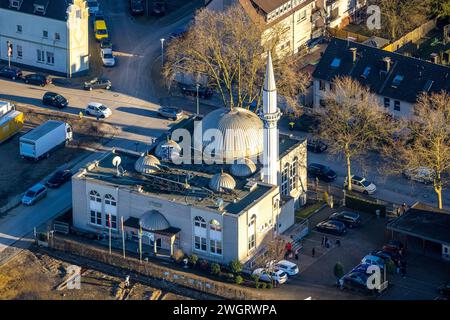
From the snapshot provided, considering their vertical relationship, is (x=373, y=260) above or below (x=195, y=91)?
below

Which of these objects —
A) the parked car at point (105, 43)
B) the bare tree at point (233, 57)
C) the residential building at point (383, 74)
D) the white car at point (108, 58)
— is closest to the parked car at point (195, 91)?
the bare tree at point (233, 57)

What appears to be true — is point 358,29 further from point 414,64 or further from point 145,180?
point 145,180

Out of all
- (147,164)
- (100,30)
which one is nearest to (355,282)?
(147,164)

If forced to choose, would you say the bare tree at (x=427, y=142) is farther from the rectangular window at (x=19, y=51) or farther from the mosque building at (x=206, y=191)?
the rectangular window at (x=19, y=51)

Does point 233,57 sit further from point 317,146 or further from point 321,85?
point 317,146

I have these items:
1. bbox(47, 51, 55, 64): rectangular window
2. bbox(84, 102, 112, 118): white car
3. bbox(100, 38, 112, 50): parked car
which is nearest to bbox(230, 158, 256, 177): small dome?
bbox(84, 102, 112, 118): white car

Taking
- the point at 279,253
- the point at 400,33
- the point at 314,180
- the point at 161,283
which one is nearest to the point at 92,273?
the point at 161,283
